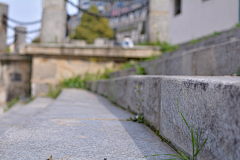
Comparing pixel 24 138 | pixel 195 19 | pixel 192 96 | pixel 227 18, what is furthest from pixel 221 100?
pixel 195 19

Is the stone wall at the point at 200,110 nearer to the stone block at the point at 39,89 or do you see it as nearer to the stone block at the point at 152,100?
the stone block at the point at 152,100

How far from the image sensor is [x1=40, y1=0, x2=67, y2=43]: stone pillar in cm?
520

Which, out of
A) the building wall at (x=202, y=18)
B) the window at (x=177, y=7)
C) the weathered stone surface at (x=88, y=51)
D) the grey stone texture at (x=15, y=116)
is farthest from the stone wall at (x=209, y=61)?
the window at (x=177, y=7)

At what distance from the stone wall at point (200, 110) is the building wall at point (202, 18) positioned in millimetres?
5663

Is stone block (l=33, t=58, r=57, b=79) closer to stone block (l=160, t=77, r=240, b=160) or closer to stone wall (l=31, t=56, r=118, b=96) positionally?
stone wall (l=31, t=56, r=118, b=96)

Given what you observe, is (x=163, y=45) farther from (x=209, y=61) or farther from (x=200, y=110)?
(x=200, y=110)

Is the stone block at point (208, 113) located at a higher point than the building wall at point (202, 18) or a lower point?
lower

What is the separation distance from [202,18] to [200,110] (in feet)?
30.9

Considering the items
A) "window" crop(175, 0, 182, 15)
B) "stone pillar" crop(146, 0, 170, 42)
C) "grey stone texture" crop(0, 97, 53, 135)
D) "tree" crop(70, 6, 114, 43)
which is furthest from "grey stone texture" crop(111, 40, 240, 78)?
"tree" crop(70, 6, 114, 43)

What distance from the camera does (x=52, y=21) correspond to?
5223 millimetres

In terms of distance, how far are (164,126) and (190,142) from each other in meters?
0.30

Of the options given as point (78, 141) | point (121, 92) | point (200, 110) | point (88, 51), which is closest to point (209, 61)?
point (121, 92)

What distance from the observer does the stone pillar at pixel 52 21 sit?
17.1ft

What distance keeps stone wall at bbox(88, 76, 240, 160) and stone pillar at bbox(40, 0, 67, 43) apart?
4229 mm
